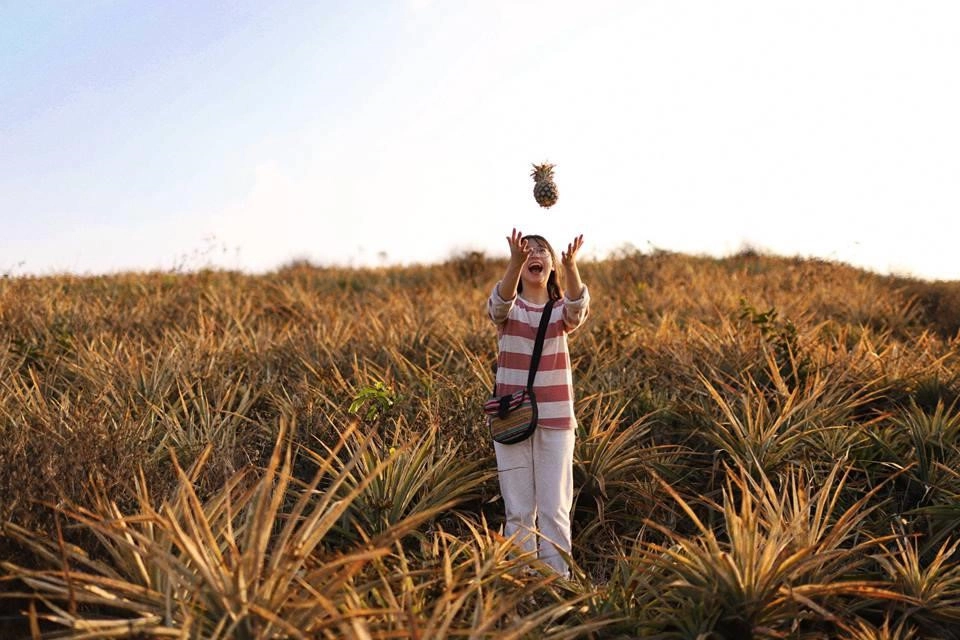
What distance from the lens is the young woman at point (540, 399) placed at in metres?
4.19

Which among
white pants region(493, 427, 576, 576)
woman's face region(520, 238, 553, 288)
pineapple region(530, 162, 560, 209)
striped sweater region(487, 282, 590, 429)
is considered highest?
pineapple region(530, 162, 560, 209)

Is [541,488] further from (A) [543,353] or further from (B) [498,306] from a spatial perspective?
(B) [498,306]

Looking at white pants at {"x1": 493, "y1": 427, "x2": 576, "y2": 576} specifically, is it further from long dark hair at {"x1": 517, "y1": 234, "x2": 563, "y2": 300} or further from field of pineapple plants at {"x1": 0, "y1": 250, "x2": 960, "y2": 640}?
long dark hair at {"x1": 517, "y1": 234, "x2": 563, "y2": 300}

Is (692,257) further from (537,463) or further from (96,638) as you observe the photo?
(96,638)

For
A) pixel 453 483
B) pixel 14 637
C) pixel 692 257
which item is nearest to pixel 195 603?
pixel 14 637

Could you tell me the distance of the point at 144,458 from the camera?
454 centimetres

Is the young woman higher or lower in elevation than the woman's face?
lower

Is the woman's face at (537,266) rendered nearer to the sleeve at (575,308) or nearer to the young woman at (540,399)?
the young woman at (540,399)

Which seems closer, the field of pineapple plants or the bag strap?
the field of pineapple plants

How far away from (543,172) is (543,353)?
1027mm

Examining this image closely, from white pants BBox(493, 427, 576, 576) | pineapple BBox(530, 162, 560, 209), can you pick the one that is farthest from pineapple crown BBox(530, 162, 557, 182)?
white pants BBox(493, 427, 576, 576)

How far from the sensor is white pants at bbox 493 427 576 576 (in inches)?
165

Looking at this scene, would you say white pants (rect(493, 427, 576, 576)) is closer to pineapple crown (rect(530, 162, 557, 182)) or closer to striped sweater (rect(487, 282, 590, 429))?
striped sweater (rect(487, 282, 590, 429))

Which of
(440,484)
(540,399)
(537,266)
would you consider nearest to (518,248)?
(537,266)
